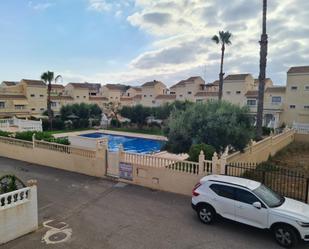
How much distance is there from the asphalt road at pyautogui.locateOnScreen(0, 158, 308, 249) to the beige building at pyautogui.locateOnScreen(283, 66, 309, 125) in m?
33.0

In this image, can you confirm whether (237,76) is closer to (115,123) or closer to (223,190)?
(115,123)

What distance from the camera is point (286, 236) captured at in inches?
296

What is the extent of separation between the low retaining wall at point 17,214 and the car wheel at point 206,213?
5763 millimetres

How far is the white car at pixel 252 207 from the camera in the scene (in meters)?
7.42

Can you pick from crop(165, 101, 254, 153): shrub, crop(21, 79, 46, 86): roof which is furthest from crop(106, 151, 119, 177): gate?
crop(21, 79, 46, 86): roof

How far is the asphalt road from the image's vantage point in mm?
7879

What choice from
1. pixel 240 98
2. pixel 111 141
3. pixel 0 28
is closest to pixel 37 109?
pixel 111 141

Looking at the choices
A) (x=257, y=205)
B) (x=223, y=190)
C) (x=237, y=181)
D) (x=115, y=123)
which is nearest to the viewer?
(x=257, y=205)

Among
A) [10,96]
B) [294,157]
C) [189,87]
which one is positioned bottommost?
[294,157]

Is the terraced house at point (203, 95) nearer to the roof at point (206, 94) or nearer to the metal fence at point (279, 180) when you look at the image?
the roof at point (206, 94)

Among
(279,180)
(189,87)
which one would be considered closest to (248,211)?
(279,180)

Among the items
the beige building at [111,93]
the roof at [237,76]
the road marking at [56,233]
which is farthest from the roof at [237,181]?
the beige building at [111,93]

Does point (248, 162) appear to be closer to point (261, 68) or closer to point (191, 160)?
point (191, 160)

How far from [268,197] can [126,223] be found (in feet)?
16.4
